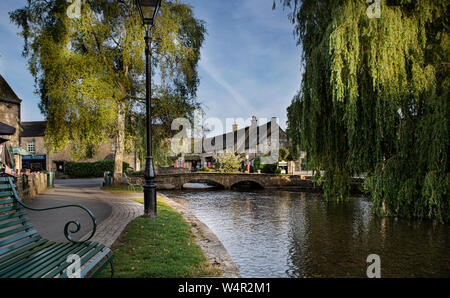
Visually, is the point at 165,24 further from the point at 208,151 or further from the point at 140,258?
the point at 208,151

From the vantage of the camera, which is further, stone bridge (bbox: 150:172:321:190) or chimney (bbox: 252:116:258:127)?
chimney (bbox: 252:116:258:127)

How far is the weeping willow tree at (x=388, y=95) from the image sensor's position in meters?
9.28

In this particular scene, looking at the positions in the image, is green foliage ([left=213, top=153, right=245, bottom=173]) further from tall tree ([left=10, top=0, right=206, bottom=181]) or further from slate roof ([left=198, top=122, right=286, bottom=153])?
tall tree ([left=10, top=0, right=206, bottom=181])

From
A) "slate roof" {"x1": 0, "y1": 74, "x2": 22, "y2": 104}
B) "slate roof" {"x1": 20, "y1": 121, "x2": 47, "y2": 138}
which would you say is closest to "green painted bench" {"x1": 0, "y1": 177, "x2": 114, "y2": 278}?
"slate roof" {"x1": 0, "y1": 74, "x2": 22, "y2": 104}

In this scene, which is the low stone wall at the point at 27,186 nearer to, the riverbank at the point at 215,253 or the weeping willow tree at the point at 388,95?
the riverbank at the point at 215,253

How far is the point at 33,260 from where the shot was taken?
9.82ft

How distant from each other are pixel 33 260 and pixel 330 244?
7.23 metres

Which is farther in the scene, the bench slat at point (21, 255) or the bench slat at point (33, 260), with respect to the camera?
the bench slat at point (21, 255)

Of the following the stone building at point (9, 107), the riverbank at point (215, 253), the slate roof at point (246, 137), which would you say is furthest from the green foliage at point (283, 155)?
the riverbank at point (215, 253)

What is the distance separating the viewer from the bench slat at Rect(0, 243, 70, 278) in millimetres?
2676

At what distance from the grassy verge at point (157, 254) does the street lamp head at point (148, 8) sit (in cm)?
515

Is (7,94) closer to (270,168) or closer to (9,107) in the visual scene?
(9,107)

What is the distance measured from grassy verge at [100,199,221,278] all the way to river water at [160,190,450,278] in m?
1.23

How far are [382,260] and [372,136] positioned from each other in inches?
174
